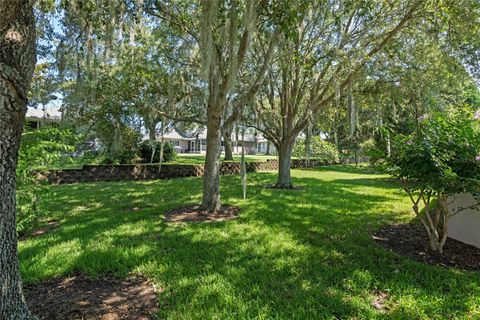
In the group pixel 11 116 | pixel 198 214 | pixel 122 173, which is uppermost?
pixel 11 116

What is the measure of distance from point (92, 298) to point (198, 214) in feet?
9.88

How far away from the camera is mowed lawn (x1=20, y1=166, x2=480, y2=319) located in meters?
2.51

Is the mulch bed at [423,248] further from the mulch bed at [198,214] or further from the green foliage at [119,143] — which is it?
the green foliage at [119,143]

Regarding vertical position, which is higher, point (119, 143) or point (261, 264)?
point (119, 143)

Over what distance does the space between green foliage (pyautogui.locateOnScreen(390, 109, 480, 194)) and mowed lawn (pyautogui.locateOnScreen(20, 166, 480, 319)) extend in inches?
37.8

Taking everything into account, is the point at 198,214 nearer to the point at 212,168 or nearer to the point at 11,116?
the point at 212,168

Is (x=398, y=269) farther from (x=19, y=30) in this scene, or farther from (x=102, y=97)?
(x=102, y=97)

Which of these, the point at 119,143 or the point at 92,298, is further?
the point at 119,143

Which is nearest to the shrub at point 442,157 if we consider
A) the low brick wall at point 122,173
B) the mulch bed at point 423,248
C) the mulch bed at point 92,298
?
the mulch bed at point 423,248

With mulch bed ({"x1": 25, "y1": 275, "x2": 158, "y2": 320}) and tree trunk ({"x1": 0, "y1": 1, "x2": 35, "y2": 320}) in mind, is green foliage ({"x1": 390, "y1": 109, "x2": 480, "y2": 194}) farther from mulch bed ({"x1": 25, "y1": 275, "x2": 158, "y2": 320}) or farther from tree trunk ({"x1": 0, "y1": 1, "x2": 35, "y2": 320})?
tree trunk ({"x1": 0, "y1": 1, "x2": 35, "y2": 320})

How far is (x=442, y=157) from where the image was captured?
127 inches

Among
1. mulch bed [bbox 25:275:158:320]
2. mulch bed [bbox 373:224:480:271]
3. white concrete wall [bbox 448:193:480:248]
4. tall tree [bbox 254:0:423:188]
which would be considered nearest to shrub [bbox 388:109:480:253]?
mulch bed [bbox 373:224:480:271]

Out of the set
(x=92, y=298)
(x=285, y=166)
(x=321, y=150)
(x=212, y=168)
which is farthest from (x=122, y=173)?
(x=321, y=150)

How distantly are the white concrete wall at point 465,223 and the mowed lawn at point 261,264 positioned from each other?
100 centimetres
